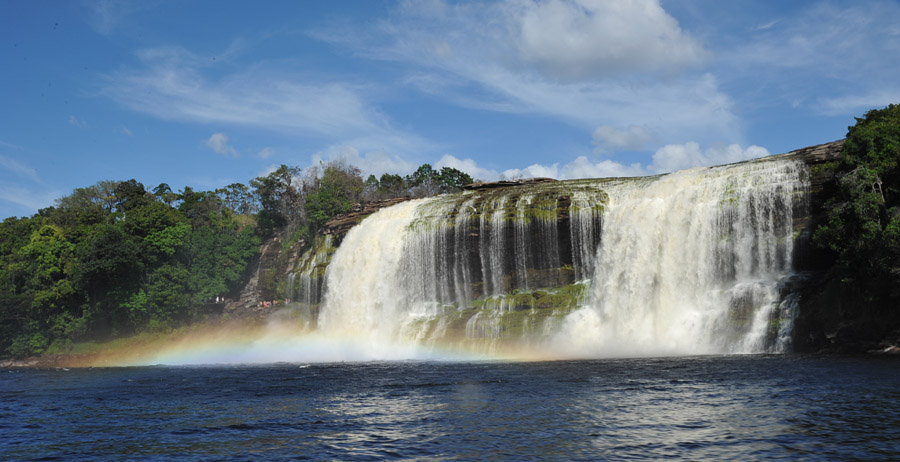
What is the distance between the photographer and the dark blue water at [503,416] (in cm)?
1502

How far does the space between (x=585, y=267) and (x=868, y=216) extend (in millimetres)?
19086

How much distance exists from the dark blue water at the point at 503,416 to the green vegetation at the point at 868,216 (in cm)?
460

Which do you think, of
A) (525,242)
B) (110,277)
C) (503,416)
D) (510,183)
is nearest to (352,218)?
(510,183)

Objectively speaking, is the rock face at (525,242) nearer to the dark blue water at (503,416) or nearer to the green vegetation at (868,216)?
the green vegetation at (868,216)

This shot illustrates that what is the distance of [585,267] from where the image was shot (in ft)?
161

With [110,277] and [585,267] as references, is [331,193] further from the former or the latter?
[585,267]

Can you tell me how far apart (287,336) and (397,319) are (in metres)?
13.9

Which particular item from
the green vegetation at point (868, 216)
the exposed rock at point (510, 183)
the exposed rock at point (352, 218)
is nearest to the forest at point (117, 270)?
the exposed rock at point (352, 218)

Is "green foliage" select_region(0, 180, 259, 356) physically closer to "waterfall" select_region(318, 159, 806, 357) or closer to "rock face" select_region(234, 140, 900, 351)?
"waterfall" select_region(318, 159, 806, 357)

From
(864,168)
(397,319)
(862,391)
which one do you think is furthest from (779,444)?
Result: (397,319)

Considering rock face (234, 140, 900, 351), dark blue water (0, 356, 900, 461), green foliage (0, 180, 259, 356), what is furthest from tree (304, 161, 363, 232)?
dark blue water (0, 356, 900, 461)

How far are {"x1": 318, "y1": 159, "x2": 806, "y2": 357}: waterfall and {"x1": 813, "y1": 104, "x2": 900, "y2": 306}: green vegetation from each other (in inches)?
127

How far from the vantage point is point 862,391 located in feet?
68.8

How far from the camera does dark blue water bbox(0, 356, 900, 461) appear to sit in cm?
1502
